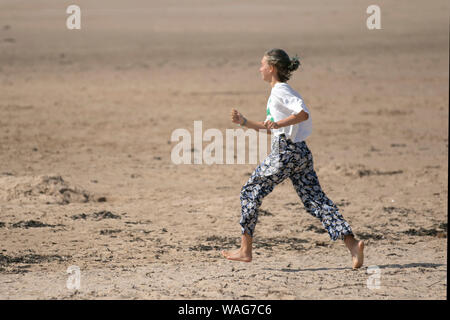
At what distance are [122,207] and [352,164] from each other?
11.7 feet

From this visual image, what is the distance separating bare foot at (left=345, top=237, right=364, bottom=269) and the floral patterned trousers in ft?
0.29

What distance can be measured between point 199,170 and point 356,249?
A: 14.9ft

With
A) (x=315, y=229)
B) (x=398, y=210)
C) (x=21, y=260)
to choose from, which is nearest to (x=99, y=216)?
(x=21, y=260)

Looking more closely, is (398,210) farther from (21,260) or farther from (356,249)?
(21,260)

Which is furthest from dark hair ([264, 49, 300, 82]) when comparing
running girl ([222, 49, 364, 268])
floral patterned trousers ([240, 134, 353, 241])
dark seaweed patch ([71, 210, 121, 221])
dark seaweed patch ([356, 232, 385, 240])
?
dark seaweed patch ([71, 210, 121, 221])

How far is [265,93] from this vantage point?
1652cm

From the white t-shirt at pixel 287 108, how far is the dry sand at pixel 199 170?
1008mm

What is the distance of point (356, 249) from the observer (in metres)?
5.41

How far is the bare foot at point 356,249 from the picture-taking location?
17.7 feet

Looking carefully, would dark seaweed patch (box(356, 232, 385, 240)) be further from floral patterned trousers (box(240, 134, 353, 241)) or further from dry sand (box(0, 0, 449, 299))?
floral patterned trousers (box(240, 134, 353, 241))

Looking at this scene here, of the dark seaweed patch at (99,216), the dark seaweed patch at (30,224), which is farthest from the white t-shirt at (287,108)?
the dark seaweed patch at (30,224)

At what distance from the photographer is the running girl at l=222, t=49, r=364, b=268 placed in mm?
5117

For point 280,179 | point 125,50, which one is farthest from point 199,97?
point 280,179

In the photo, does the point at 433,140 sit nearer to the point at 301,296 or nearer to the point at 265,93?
the point at 265,93
